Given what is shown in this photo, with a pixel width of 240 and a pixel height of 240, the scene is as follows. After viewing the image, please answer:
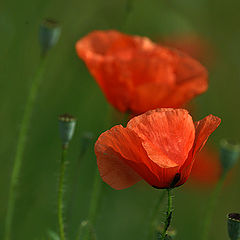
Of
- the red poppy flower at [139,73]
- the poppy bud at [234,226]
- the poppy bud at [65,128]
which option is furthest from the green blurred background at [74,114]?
the poppy bud at [234,226]

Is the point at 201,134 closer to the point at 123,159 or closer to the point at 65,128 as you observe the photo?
the point at 123,159

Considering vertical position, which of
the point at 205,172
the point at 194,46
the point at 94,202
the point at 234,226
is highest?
the point at 194,46

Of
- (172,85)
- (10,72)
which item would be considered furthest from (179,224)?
(172,85)

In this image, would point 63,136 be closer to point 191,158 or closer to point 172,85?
point 191,158

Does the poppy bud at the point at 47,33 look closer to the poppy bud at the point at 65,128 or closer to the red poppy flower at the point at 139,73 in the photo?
the red poppy flower at the point at 139,73

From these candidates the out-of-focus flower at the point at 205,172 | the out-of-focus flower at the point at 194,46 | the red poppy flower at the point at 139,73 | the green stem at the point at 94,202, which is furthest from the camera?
the out-of-focus flower at the point at 194,46

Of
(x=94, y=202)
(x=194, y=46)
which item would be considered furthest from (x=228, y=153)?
(x=194, y=46)

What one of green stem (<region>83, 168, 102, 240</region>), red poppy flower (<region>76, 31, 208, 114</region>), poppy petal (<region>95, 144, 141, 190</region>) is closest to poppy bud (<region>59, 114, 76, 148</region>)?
poppy petal (<region>95, 144, 141, 190</region>)
